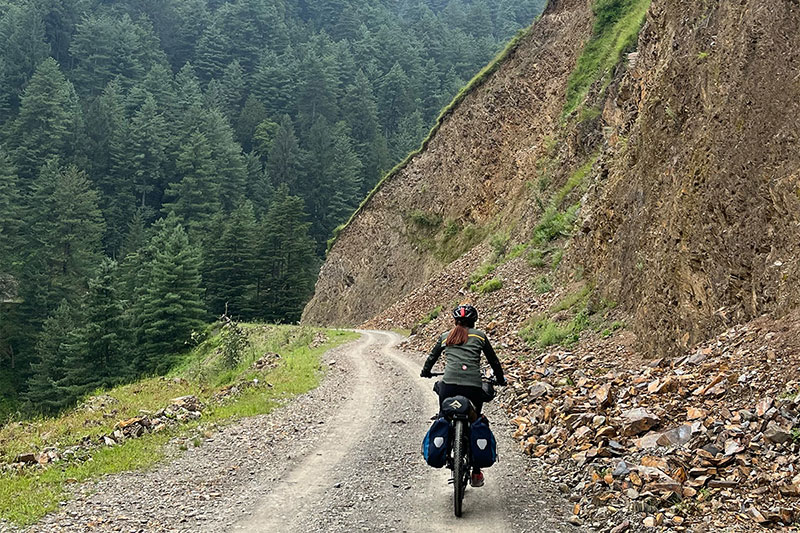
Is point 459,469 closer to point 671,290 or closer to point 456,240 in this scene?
point 671,290

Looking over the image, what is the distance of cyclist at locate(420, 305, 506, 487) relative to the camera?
7.01 metres

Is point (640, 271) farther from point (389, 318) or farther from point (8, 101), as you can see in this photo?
point (8, 101)

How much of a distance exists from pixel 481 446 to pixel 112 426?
292 inches

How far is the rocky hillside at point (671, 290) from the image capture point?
20.7 ft

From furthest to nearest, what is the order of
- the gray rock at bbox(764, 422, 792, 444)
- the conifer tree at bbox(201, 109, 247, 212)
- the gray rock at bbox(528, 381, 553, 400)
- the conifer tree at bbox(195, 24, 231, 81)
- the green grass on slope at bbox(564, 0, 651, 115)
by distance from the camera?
1. the conifer tree at bbox(195, 24, 231, 81)
2. the conifer tree at bbox(201, 109, 247, 212)
3. the green grass on slope at bbox(564, 0, 651, 115)
4. the gray rock at bbox(528, 381, 553, 400)
5. the gray rock at bbox(764, 422, 792, 444)

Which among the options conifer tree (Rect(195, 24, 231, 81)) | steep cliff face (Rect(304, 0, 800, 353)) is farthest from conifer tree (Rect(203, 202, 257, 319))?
conifer tree (Rect(195, 24, 231, 81))

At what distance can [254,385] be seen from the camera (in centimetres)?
1494

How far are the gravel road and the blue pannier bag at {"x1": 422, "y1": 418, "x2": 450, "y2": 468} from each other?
0.54m

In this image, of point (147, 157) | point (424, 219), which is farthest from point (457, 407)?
point (147, 157)

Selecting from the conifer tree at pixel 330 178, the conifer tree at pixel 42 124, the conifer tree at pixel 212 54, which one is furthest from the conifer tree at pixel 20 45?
the conifer tree at pixel 330 178

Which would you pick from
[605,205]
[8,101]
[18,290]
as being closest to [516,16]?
[8,101]

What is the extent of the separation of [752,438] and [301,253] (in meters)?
54.9

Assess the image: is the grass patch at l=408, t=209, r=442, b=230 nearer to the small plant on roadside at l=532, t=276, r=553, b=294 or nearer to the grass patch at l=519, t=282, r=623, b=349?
the small plant on roadside at l=532, t=276, r=553, b=294

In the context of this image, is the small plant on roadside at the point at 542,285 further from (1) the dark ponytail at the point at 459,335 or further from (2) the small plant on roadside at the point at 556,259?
(1) the dark ponytail at the point at 459,335
